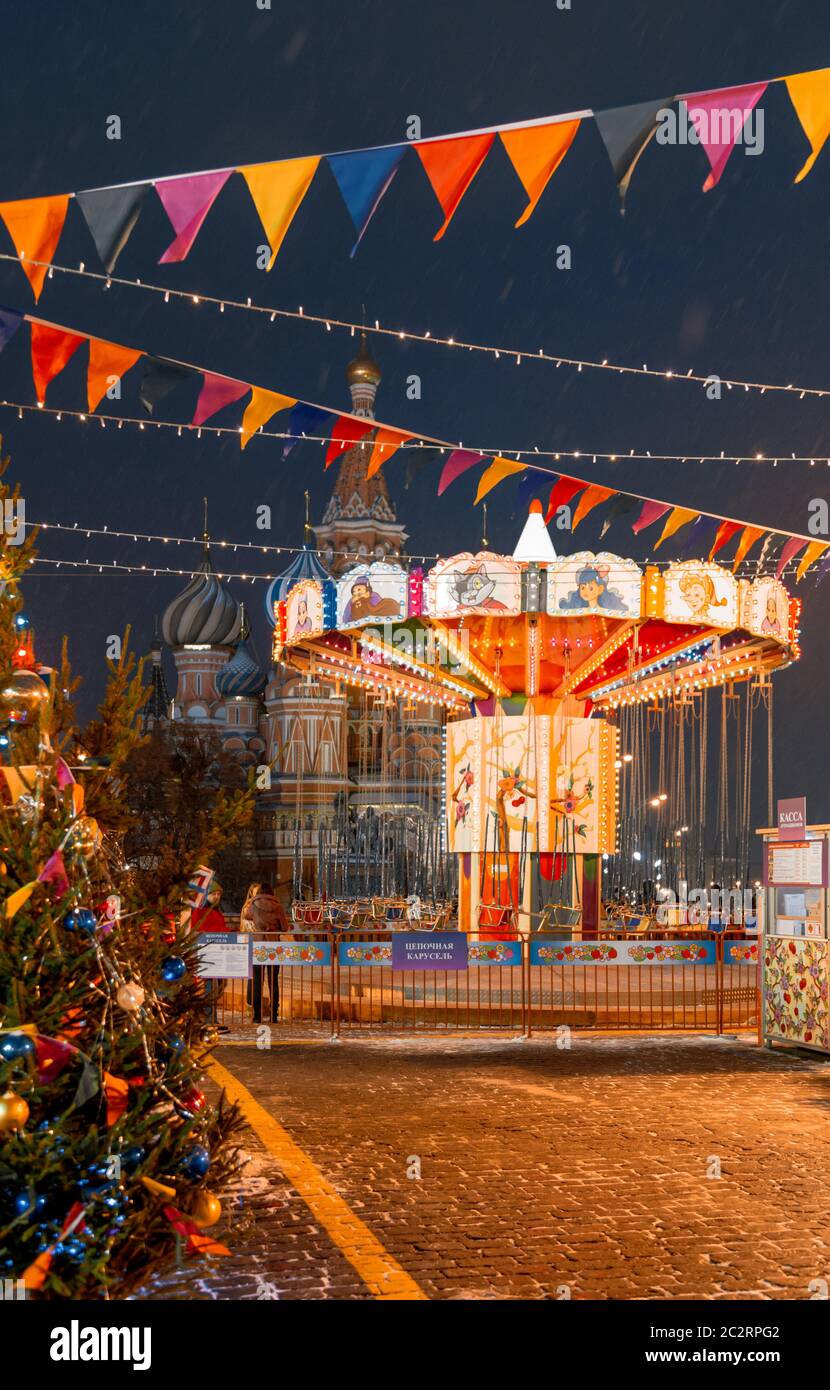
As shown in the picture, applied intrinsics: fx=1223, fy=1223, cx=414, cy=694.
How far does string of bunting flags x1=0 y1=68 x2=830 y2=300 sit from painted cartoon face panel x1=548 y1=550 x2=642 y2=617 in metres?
9.99

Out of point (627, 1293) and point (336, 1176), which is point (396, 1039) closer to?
point (336, 1176)

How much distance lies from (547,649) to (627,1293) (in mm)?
15849

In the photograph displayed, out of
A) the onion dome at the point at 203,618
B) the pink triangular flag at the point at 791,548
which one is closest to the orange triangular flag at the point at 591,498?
the pink triangular flag at the point at 791,548

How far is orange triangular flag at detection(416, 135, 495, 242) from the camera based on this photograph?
24.6 ft

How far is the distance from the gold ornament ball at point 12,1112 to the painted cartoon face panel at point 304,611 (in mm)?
14805

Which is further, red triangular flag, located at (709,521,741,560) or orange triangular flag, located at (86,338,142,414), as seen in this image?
red triangular flag, located at (709,521,741,560)

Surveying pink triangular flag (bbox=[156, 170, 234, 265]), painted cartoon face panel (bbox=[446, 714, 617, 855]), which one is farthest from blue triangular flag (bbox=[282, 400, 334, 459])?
painted cartoon face panel (bbox=[446, 714, 617, 855])

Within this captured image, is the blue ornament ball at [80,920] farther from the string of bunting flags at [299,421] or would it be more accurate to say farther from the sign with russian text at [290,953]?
the sign with russian text at [290,953]

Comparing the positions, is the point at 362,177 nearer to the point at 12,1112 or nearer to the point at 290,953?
the point at 12,1112

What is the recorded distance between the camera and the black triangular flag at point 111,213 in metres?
7.79

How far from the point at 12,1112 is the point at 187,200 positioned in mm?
5999

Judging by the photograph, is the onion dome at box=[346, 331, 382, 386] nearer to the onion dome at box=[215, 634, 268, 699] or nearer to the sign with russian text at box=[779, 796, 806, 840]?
the onion dome at box=[215, 634, 268, 699]
